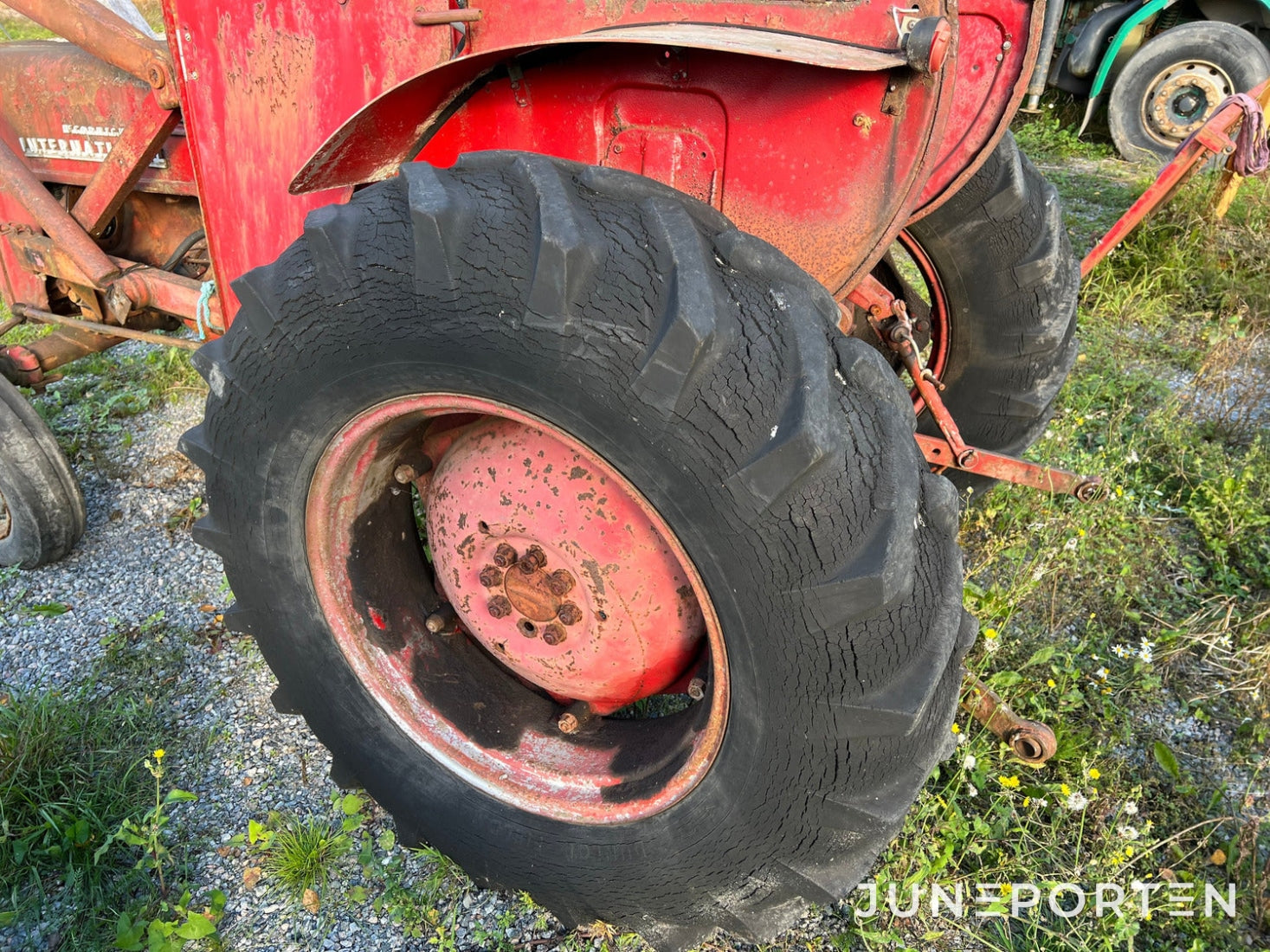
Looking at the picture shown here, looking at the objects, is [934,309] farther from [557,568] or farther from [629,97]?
[557,568]

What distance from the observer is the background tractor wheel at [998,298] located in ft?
7.90

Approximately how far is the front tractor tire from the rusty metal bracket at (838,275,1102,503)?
31.0 inches

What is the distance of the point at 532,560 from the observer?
169cm

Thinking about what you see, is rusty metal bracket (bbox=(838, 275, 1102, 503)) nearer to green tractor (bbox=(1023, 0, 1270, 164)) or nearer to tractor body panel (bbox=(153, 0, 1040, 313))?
tractor body panel (bbox=(153, 0, 1040, 313))

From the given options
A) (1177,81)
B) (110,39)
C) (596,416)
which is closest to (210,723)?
(596,416)

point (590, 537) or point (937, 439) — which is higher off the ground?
point (590, 537)

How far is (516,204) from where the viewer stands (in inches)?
54.2

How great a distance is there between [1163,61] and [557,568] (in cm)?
691

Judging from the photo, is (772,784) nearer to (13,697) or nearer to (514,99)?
(514,99)

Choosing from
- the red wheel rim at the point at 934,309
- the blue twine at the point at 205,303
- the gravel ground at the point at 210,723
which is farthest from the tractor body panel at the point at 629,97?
the gravel ground at the point at 210,723

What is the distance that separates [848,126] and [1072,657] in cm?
166

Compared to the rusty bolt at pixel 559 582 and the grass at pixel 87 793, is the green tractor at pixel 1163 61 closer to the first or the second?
the rusty bolt at pixel 559 582

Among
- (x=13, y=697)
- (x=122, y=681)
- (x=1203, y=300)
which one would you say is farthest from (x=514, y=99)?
(x=1203, y=300)

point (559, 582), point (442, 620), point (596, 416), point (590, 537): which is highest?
point (596, 416)
